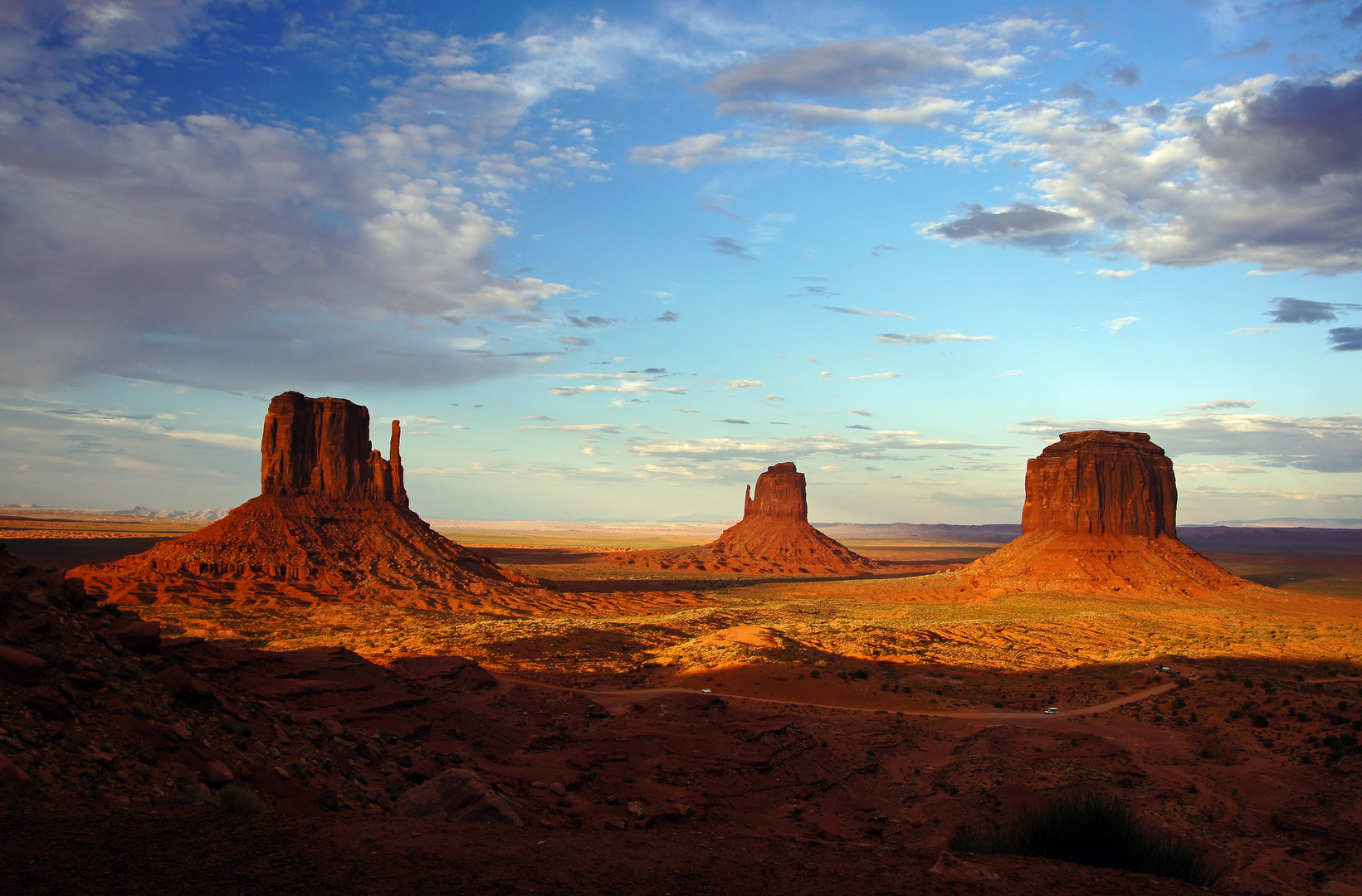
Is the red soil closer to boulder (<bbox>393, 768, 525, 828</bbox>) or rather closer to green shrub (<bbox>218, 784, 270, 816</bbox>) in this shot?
boulder (<bbox>393, 768, 525, 828</bbox>)

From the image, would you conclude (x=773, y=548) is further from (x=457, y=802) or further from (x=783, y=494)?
(x=457, y=802)

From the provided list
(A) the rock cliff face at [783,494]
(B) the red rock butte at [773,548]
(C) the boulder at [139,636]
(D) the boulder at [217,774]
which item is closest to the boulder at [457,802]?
(D) the boulder at [217,774]

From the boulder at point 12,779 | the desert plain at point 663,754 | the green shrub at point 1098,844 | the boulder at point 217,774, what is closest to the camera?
the boulder at point 12,779

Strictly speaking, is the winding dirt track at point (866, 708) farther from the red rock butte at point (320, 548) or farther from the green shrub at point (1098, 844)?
the red rock butte at point (320, 548)

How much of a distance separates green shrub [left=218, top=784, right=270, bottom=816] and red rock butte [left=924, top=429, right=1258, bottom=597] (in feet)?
236

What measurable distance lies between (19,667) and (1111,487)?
8583 centimetres

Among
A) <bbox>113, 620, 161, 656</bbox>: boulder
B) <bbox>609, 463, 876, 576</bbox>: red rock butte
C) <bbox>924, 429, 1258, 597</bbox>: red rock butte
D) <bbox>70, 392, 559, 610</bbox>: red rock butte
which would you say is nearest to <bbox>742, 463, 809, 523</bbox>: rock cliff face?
<bbox>609, 463, 876, 576</bbox>: red rock butte

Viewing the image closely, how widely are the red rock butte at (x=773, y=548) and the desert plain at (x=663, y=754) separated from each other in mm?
71227

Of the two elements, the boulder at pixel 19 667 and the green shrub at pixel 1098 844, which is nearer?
the boulder at pixel 19 667

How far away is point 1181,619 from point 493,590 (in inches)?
1993

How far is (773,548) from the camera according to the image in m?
119

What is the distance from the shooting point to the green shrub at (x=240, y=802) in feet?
27.9

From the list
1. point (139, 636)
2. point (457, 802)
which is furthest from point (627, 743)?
point (139, 636)

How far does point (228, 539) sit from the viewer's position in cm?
5206
